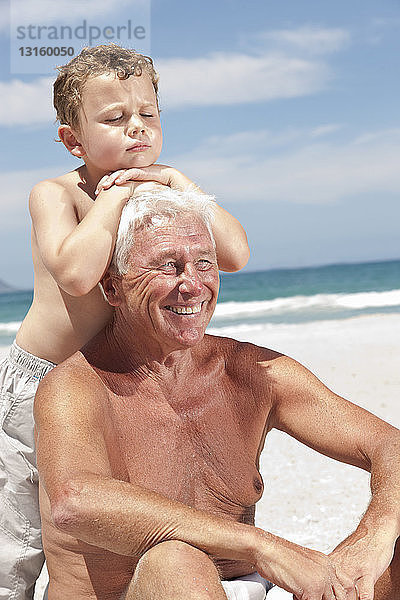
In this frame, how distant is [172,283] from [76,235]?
36 centimetres

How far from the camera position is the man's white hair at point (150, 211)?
2686mm

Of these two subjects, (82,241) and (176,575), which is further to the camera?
(82,241)

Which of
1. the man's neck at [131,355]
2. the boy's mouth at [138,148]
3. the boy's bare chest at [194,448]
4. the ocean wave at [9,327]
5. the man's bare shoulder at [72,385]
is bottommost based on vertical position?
the ocean wave at [9,327]

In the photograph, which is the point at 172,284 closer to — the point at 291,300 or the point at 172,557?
the point at 172,557

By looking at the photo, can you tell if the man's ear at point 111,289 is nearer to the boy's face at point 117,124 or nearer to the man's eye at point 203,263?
the man's eye at point 203,263

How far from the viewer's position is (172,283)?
2611mm

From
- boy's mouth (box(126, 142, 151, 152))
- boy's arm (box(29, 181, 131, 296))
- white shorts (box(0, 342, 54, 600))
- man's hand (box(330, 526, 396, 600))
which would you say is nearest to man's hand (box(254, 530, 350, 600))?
man's hand (box(330, 526, 396, 600))

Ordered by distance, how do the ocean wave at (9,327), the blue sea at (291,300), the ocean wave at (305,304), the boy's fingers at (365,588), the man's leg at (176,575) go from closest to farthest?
the man's leg at (176,575), the boy's fingers at (365,588), the blue sea at (291,300), the ocean wave at (9,327), the ocean wave at (305,304)

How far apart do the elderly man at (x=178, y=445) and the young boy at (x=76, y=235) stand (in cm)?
13

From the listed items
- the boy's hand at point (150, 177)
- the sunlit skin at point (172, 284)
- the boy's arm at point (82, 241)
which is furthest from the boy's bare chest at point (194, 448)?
the boy's hand at point (150, 177)

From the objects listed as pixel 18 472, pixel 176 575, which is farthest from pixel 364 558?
pixel 18 472

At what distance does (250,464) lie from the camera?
116 inches

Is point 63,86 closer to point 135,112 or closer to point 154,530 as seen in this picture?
point 135,112

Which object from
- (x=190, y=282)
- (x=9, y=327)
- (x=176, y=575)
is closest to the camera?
(x=176, y=575)
